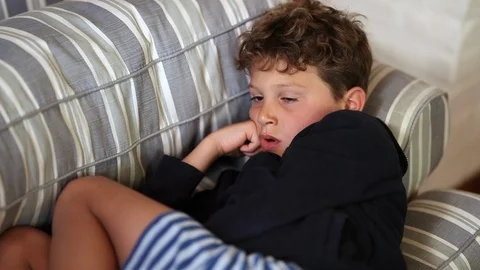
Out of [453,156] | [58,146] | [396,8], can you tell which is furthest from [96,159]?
[453,156]

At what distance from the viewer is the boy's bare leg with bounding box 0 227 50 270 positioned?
1.06 metres

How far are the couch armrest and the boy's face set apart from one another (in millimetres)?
153

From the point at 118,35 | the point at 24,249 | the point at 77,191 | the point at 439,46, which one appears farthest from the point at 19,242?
the point at 439,46

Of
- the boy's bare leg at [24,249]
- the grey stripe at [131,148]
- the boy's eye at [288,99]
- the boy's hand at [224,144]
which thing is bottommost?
the boy's bare leg at [24,249]

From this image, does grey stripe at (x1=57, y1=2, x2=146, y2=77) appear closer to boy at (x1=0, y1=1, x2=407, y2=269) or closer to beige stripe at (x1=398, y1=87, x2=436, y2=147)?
boy at (x1=0, y1=1, x2=407, y2=269)

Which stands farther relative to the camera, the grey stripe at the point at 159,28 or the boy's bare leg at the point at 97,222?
the grey stripe at the point at 159,28

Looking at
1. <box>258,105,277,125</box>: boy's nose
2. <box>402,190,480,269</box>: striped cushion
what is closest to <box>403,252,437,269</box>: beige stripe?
<box>402,190,480,269</box>: striped cushion

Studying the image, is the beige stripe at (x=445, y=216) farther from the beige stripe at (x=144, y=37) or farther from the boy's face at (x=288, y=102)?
the beige stripe at (x=144, y=37)

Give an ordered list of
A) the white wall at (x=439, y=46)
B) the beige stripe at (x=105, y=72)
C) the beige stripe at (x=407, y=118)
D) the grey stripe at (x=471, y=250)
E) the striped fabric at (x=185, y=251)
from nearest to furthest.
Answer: the striped fabric at (x=185, y=251)
the beige stripe at (x=105, y=72)
the grey stripe at (x=471, y=250)
the beige stripe at (x=407, y=118)
the white wall at (x=439, y=46)

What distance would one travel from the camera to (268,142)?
4.21 feet

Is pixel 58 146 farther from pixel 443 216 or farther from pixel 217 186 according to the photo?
pixel 443 216

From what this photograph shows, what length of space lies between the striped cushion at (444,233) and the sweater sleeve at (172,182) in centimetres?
44

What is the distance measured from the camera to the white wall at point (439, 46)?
5.37 ft

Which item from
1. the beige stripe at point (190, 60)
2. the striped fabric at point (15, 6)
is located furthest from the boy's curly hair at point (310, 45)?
the striped fabric at point (15, 6)
